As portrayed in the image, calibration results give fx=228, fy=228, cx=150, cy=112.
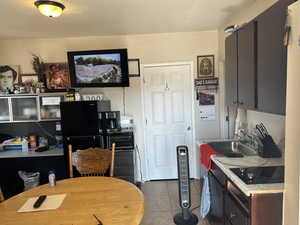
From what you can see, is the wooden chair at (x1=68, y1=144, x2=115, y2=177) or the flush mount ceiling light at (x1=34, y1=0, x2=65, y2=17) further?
the wooden chair at (x1=68, y1=144, x2=115, y2=177)

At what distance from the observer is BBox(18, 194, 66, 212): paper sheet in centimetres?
146

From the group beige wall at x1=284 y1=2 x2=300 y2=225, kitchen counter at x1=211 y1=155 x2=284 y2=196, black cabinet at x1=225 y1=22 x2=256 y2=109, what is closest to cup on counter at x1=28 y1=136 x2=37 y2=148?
kitchen counter at x1=211 y1=155 x2=284 y2=196

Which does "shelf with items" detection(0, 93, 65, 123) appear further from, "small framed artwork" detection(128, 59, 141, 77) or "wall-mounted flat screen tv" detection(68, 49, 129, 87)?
"small framed artwork" detection(128, 59, 141, 77)

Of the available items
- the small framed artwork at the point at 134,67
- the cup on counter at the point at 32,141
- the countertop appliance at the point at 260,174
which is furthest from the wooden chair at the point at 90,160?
the small framed artwork at the point at 134,67

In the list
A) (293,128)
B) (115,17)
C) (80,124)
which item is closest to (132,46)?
→ (115,17)

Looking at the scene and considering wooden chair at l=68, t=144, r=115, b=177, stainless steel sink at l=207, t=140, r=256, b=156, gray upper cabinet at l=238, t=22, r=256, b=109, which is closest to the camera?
gray upper cabinet at l=238, t=22, r=256, b=109

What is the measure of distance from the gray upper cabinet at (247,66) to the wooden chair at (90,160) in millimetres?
1384

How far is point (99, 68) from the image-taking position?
11.5 feet

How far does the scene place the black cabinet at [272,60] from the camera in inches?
58.1

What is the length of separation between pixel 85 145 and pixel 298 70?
2648 millimetres

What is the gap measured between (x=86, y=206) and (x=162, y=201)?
6.25ft

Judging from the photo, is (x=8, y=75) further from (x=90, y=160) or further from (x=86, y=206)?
(x=86, y=206)

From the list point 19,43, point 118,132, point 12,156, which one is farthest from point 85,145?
point 19,43

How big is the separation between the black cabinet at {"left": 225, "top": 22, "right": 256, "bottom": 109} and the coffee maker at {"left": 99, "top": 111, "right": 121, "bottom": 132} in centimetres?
167
